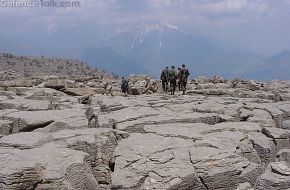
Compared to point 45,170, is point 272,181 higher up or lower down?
lower down

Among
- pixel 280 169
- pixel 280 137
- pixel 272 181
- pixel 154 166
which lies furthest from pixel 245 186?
pixel 280 137

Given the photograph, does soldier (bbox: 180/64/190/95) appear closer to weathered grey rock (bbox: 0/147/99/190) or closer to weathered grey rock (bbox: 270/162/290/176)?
weathered grey rock (bbox: 270/162/290/176)

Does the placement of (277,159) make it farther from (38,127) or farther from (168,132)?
(38,127)

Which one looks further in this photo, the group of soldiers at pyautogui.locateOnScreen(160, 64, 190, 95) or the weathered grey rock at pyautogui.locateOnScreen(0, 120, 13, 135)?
the group of soldiers at pyautogui.locateOnScreen(160, 64, 190, 95)

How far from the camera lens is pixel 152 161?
12.3m

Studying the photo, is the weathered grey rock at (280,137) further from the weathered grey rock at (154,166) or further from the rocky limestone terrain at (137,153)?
the weathered grey rock at (154,166)

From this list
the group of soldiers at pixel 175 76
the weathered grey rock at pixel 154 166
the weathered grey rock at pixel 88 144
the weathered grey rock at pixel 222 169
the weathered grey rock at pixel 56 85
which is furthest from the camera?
the weathered grey rock at pixel 56 85

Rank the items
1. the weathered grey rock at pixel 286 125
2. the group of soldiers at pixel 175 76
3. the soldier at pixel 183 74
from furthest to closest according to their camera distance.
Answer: the group of soldiers at pixel 175 76 < the soldier at pixel 183 74 < the weathered grey rock at pixel 286 125

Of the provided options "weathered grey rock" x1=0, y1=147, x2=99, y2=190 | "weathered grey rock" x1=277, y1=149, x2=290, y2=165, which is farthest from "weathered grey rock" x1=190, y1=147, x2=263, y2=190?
"weathered grey rock" x1=0, y1=147, x2=99, y2=190

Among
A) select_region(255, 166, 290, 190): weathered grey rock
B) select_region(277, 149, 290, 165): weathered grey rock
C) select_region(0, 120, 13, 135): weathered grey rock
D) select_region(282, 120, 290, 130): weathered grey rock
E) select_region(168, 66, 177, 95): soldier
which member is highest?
select_region(168, 66, 177, 95): soldier

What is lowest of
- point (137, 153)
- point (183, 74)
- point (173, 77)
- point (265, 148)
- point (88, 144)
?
point (265, 148)

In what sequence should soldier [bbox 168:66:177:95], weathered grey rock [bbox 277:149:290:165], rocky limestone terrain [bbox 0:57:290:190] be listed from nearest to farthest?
1. rocky limestone terrain [bbox 0:57:290:190]
2. weathered grey rock [bbox 277:149:290:165]
3. soldier [bbox 168:66:177:95]

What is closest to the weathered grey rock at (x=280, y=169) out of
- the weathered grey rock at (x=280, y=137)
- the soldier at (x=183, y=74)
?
the weathered grey rock at (x=280, y=137)

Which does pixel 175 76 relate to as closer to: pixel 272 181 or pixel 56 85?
pixel 56 85
